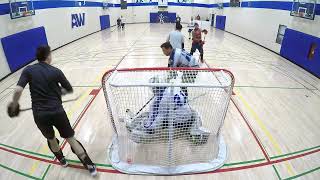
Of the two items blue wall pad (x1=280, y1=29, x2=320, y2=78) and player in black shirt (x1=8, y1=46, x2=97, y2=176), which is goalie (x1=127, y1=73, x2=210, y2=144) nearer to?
player in black shirt (x1=8, y1=46, x2=97, y2=176)

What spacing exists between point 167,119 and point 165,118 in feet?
0.11

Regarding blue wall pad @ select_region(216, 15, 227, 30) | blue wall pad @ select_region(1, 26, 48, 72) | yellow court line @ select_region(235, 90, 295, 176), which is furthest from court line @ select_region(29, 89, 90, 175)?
blue wall pad @ select_region(216, 15, 227, 30)

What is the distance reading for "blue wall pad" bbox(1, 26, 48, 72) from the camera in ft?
26.9

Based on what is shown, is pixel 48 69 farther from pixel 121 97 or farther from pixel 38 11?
pixel 38 11

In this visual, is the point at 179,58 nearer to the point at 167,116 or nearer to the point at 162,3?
the point at 167,116

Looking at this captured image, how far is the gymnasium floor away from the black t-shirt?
1.28 meters

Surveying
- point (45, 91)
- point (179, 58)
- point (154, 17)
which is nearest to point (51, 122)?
point (45, 91)

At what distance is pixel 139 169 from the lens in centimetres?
361

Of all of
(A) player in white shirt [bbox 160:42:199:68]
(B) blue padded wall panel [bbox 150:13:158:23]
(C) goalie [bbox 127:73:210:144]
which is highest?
(B) blue padded wall panel [bbox 150:13:158:23]

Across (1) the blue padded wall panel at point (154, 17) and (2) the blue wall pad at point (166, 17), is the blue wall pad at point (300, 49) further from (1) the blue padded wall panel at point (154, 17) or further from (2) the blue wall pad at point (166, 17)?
(1) the blue padded wall panel at point (154, 17)

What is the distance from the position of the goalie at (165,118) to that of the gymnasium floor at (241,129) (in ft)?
2.23

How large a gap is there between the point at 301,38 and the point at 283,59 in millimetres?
A: 1410

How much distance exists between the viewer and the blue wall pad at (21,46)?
8188mm

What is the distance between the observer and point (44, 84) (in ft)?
9.39
